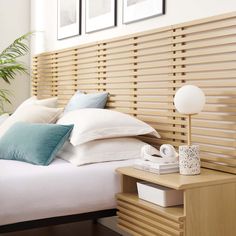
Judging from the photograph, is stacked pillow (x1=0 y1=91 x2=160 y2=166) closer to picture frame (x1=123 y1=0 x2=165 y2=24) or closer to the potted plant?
picture frame (x1=123 y1=0 x2=165 y2=24)

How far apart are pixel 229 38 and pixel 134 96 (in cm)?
94

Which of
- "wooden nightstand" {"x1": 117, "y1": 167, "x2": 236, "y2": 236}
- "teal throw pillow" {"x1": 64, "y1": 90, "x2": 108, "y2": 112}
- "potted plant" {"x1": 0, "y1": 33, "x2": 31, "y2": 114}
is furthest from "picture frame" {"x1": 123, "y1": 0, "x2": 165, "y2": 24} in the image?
"potted plant" {"x1": 0, "y1": 33, "x2": 31, "y2": 114}

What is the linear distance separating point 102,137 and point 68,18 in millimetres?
1790

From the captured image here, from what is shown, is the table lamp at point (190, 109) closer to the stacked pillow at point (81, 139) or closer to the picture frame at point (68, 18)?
the stacked pillow at point (81, 139)

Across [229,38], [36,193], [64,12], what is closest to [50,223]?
[36,193]

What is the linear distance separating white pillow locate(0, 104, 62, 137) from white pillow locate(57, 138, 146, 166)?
52 centimetres

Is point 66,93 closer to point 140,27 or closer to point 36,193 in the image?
point 140,27

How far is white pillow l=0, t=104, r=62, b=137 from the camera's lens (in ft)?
10.8

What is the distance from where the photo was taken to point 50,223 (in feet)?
8.11

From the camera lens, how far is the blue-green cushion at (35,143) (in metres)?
2.62

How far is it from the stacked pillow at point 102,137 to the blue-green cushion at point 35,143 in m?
0.08

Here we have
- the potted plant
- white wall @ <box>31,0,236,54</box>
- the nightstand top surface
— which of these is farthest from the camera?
the potted plant

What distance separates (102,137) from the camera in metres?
2.69

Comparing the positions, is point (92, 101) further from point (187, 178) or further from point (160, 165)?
point (187, 178)
